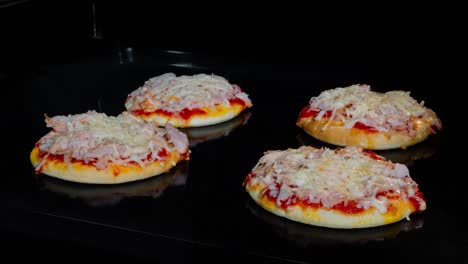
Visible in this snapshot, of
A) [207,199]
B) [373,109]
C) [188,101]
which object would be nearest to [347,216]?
[207,199]

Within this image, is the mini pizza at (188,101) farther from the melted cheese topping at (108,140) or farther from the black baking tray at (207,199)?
the melted cheese topping at (108,140)

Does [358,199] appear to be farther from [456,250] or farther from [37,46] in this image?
[37,46]

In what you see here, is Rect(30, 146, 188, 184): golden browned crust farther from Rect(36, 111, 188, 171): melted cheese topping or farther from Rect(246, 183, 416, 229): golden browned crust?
Rect(246, 183, 416, 229): golden browned crust

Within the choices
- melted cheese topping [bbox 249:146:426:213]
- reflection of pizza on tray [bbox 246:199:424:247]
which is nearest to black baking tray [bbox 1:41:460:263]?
reflection of pizza on tray [bbox 246:199:424:247]

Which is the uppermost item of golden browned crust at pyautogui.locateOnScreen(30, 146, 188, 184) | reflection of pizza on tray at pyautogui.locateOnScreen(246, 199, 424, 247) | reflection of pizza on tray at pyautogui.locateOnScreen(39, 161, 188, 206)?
reflection of pizza on tray at pyautogui.locateOnScreen(246, 199, 424, 247)

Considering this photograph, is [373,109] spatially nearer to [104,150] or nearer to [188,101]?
[188,101]


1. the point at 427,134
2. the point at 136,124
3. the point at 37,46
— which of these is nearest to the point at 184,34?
the point at 37,46

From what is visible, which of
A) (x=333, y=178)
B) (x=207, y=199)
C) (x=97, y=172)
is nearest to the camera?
(x=333, y=178)
